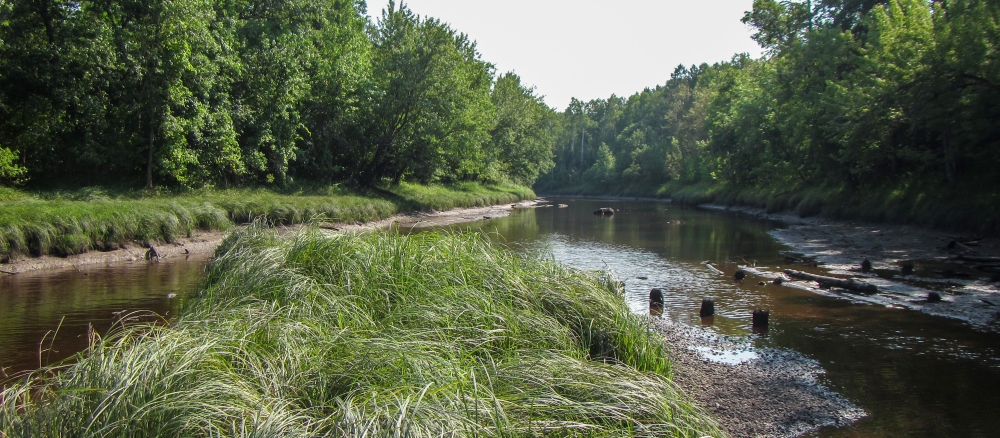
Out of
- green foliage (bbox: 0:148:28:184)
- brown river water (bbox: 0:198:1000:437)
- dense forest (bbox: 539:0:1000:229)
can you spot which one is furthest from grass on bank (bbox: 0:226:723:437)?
dense forest (bbox: 539:0:1000:229)

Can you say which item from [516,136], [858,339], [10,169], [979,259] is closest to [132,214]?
[10,169]

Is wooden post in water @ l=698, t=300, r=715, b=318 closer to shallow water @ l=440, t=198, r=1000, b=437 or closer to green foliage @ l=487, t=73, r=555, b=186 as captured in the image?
shallow water @ l=440, t=198, r=1000, b=437

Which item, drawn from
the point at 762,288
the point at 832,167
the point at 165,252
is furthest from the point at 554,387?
the point at 832,167

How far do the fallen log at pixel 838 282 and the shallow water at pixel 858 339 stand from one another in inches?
36.9

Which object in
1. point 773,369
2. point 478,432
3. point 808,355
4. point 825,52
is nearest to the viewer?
point 478,432

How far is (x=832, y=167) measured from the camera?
36156 millimetres

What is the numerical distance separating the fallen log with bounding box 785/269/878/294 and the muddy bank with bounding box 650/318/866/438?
5.51 meters

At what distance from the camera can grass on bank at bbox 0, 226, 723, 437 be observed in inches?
167

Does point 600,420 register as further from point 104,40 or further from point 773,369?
point 104,40

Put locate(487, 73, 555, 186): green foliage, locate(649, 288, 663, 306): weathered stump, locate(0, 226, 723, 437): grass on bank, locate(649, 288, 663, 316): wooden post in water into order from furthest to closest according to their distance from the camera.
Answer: locate(487, 73, 555, 186): green foliage → locate(649, 288, 663, 306): weathered stump → locate(649, 288, 663, 316): wooden post in water → locate(0, 226, 723, 437): grass on bank

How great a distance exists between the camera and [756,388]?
7895 millimetres

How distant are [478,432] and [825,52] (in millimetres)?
42046

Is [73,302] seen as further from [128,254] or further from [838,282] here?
[838,282]

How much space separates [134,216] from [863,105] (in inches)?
1120
